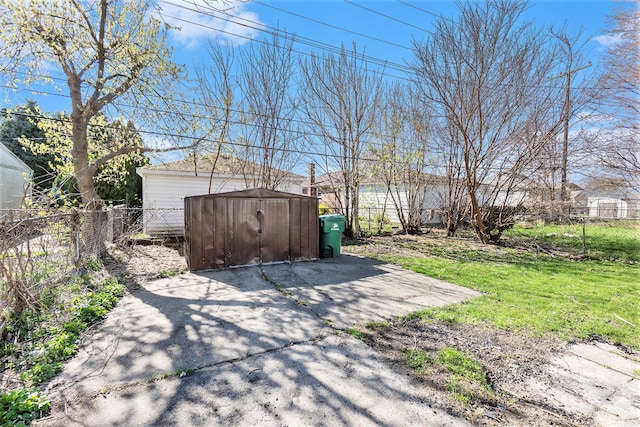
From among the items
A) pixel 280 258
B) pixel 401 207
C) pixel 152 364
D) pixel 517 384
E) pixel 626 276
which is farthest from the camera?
pixel 401 207

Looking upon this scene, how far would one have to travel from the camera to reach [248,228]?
687cm

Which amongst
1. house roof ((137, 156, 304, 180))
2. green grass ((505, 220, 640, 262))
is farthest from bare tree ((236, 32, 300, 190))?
green grass ((505, 220, 640, 262))

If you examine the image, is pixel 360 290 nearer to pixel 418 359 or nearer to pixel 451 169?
pixel 418 359

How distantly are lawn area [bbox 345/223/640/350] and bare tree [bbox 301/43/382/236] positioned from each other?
2.84 metres

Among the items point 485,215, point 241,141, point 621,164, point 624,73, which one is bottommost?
point 485,215

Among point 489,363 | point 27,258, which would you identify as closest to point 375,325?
point 489,363

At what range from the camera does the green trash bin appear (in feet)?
25.9

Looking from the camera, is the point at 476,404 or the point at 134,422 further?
the point at 476,404

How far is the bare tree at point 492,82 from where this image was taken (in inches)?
327

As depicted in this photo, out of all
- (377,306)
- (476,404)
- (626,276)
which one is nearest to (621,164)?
(626,276)

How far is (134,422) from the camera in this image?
2.00 meters

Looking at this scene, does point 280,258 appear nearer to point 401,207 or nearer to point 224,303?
point 224,303

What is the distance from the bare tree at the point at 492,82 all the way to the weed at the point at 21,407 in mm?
9833

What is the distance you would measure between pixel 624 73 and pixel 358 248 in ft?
25.6
